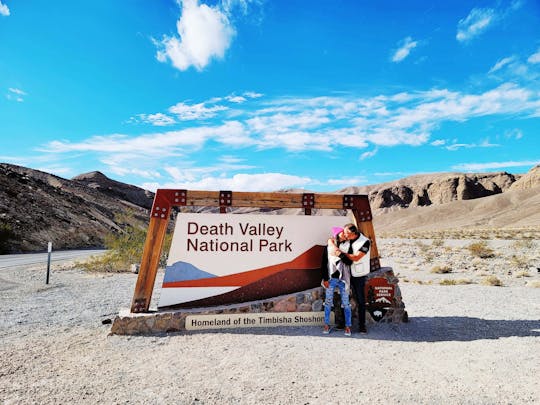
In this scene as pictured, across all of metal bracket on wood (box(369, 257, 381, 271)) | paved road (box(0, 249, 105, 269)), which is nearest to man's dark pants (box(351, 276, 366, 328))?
metal bracket on wood (box(369, 257, 381, 271))

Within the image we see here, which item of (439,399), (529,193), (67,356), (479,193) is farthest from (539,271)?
(479,193)

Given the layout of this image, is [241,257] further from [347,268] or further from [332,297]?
[347,268]

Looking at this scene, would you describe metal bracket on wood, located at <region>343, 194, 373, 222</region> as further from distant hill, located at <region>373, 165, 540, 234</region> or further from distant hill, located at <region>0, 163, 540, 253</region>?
distant hill, located at <region>373, 165, 540, 234</region>

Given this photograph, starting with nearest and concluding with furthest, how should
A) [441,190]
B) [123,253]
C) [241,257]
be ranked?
[241,257]
[123,253]
[441,190]

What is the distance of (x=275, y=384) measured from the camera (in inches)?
162

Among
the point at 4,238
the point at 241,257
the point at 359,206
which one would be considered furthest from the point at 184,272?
the point at 4,238

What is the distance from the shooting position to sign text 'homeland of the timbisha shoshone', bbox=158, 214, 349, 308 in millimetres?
6328

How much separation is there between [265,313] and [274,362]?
5.27 feet

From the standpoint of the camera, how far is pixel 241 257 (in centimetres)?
652

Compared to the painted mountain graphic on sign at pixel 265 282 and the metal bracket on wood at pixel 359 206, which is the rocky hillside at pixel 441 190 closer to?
the metal bracket on wood at pixel 359 206

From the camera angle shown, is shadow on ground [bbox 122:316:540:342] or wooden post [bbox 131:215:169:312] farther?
wooden post [bbox 131:215:169:312]

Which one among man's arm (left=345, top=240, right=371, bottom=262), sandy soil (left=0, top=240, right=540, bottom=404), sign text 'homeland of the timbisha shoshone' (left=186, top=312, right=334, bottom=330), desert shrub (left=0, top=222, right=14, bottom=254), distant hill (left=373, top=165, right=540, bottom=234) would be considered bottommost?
sandy soil (left=0, top=240, right=540, bottom=404)

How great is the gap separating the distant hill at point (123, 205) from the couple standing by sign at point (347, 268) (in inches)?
89.7

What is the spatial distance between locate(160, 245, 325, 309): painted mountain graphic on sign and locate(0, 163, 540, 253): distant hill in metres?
1.58
